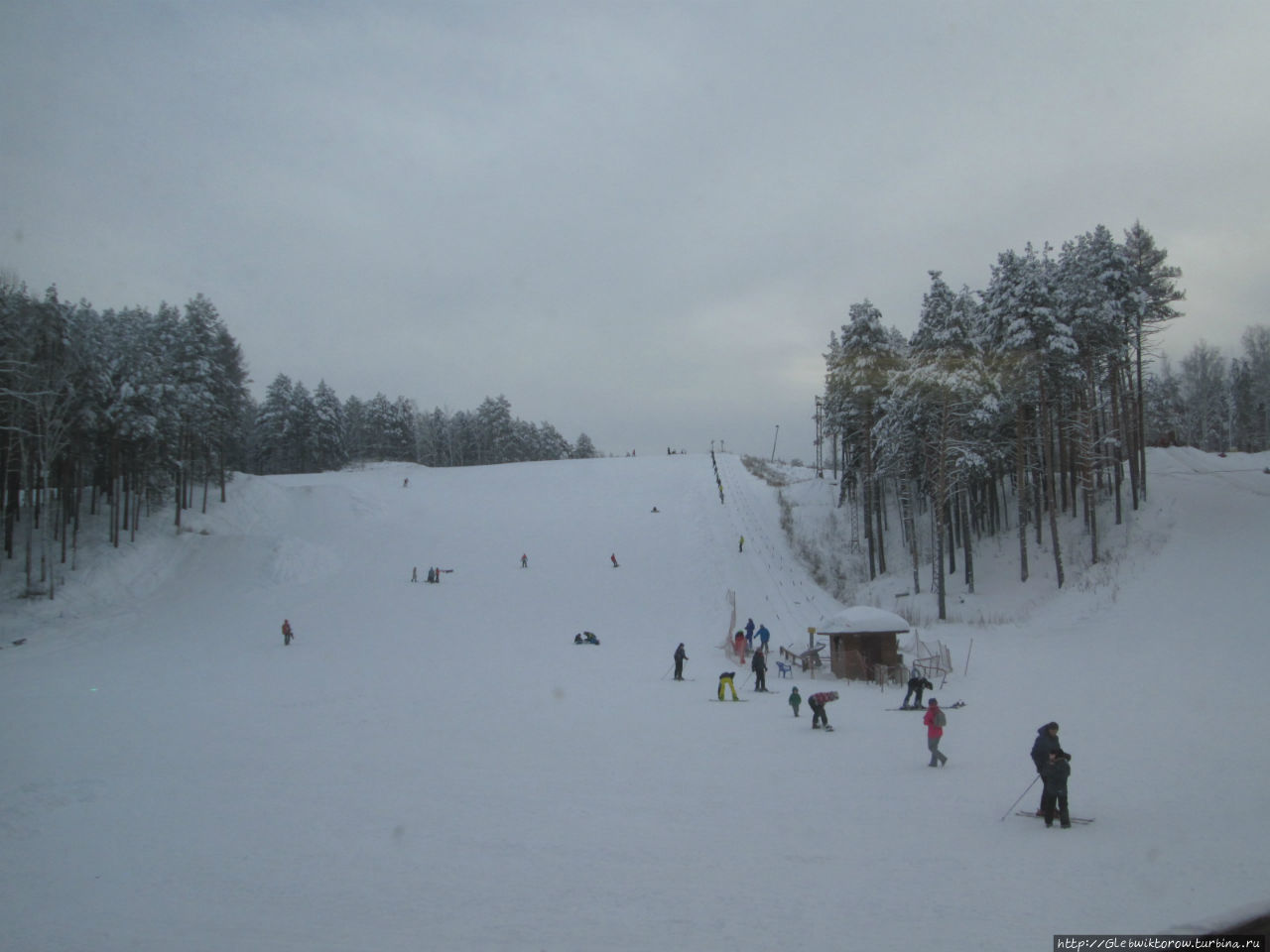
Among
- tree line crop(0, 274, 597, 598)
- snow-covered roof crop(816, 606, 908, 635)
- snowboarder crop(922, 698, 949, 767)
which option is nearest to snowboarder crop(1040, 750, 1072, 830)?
snowboarder crop(922, 698, 949, 767)

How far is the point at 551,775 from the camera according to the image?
1329cm

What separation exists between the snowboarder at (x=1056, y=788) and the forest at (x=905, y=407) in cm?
2427

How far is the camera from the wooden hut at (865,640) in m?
23.1

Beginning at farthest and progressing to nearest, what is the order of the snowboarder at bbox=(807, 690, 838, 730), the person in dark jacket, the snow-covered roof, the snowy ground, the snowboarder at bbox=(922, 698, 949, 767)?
the snow-covered roof → the snowboarder at bbox=(807, 690, 838, 730) → the snowboarder at bbox=(922, 698, 949, 767) → the person in dark jacket → the snowy ground

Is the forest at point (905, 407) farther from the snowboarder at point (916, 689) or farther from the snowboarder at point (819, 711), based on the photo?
the snowboarder at point (819, 711)

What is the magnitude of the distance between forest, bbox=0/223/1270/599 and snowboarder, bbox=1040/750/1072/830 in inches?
956

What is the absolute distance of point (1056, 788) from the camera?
9852 mm

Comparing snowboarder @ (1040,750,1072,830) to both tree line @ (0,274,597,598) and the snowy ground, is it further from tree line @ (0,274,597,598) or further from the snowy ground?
tree line @ (0,274,597,598)

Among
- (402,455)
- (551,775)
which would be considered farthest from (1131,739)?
(402,455)

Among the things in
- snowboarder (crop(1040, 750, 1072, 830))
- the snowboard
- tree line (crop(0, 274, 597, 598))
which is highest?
tree line (crop(0, 274, 597, 598))

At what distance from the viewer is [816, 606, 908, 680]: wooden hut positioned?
75.9ft

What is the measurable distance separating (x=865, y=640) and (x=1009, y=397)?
57.2 ft

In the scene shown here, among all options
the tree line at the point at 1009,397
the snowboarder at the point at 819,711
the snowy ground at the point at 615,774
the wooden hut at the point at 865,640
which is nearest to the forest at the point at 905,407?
the tree line at the point at 1009,397

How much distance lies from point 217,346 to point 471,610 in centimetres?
2811
